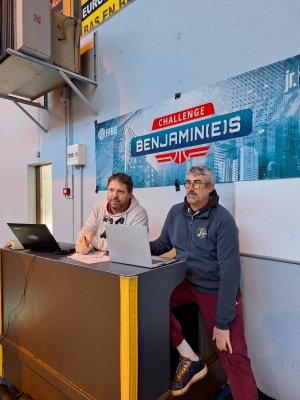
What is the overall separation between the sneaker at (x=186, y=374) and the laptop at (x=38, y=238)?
0.90 meters

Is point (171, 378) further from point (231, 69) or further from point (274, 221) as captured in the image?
point (231, 69)

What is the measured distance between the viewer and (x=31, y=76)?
8.66 feet

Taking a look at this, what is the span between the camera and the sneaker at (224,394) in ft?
4.96

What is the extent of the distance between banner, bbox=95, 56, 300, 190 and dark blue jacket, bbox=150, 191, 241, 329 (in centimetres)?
45

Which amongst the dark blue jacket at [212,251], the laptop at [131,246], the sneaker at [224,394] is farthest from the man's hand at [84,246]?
the sneaker at [224,394]

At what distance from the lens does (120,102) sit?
252 centimetres

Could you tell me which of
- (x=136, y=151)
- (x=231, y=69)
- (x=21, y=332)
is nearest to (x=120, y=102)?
(x=136, y=151)

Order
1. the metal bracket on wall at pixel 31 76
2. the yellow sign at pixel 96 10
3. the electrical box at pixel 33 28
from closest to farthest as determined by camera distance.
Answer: the electrical box at pixel 33 28 < the metal bracket on wall at pixel 31 76 < the yellow sign at pixel 96 10

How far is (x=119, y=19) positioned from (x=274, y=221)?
7.68 ft

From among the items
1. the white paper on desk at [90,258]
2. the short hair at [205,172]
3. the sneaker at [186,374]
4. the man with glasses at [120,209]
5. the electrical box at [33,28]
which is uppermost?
the electrical box at [33,28]

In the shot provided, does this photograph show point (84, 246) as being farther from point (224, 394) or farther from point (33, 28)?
point (33, 28)

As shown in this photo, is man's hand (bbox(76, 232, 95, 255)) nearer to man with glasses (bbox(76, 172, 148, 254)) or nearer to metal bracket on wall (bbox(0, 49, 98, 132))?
man with glasses (bbox(76, 172, 148, 254))

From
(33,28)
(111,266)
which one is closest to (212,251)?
(111,266)

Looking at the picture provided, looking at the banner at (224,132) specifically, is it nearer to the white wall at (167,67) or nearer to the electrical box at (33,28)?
the white wall at (167,67)
